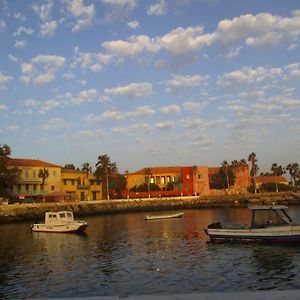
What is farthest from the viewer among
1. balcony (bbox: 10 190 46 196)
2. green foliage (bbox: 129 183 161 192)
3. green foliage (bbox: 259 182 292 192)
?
green foliage (bbox: 259 182 292 192)

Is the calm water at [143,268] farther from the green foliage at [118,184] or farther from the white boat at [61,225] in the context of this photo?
the green foliage at [118,184]

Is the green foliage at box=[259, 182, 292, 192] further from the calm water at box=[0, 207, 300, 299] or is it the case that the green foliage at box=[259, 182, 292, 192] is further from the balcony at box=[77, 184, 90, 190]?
the calm water at box=[0, 207, 300, 299]

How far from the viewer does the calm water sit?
19.1 metres

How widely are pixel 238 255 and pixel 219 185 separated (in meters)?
111

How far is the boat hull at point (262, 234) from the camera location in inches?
1214

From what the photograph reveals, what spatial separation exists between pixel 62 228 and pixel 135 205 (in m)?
58.2

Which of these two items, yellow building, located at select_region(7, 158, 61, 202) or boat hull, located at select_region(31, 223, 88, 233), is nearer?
boat hull, located at select_region(31, 223, 88, 233)

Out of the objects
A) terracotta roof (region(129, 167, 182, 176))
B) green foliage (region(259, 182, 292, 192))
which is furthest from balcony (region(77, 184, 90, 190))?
green foliage (region(259, 182, 292, 192))

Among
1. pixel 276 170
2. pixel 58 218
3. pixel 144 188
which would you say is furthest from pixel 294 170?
pixel 58 218

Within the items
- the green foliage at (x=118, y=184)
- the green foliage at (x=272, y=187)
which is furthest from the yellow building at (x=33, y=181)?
the green foliage at (x=272, y=187)

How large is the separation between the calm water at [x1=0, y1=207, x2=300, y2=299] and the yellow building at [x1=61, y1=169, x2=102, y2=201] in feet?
230

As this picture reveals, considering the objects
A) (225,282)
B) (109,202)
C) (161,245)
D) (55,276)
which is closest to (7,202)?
(109,202)

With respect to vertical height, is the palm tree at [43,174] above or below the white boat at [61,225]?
above

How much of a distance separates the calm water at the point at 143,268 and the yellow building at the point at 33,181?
193 ft
